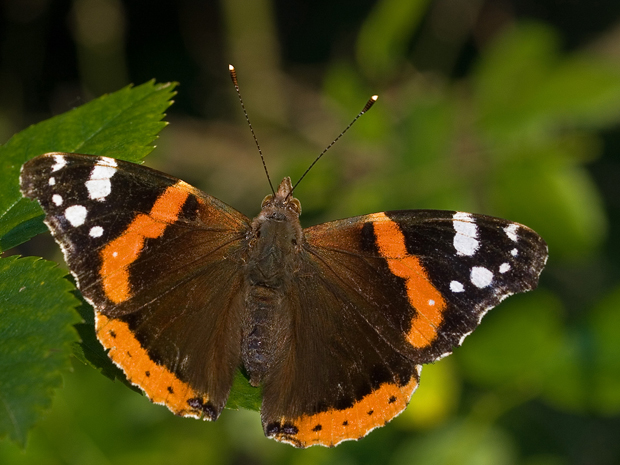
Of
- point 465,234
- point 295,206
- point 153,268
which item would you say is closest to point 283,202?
point 295,206

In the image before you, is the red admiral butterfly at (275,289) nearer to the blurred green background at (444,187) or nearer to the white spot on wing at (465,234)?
the white spot on wing at (465,234)

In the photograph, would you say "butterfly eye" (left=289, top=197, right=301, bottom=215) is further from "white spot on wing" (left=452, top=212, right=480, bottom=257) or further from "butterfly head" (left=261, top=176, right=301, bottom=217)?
"white spot on wing" (left=452, top=212, right=480, bottom=257)

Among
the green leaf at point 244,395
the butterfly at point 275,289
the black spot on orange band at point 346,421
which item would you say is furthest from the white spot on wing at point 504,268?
the green leaf at point 244,395

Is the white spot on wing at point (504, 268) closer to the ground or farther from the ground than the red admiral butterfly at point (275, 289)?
farther from the ground

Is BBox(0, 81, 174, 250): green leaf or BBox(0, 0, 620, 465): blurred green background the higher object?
BBox(0, 81, 174, 250): green leaf

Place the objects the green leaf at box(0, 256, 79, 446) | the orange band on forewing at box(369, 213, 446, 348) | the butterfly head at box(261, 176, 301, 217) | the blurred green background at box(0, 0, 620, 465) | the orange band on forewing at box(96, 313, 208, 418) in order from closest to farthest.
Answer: the green leaf at box(0, 256, 79, 446) → the orange band on forewing at box(96, 313, 208, 418) → the orange band on forewing at box(369, 213, 446, 348) → the butterfly head at box(261, 176, 301, 217) → the blurred green background at box(0, 0, 620, 465)

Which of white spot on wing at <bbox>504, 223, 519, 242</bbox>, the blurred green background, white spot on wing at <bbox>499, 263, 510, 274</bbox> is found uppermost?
white spot on wing at <bbox>504, 223, 519, 242</bbox>

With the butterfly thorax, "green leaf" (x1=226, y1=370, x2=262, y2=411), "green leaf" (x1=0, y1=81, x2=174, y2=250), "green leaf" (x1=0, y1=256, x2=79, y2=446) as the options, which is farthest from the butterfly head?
"green leaf" (x1=0, y1=256, x2=79, y2=446)
